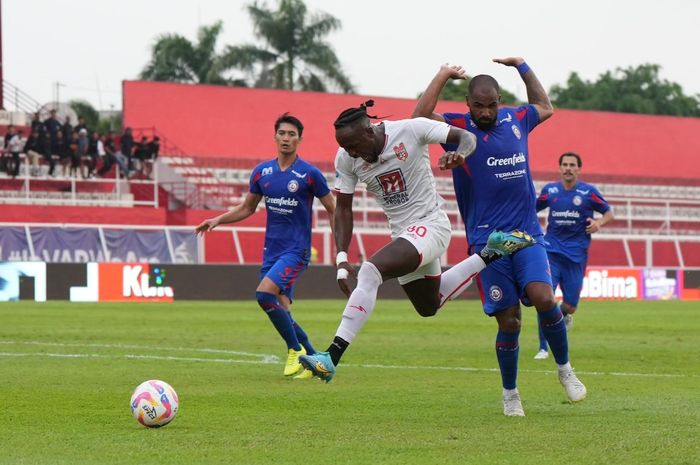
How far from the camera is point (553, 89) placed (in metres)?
93.5

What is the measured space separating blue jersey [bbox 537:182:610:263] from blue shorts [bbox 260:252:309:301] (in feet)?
13.9

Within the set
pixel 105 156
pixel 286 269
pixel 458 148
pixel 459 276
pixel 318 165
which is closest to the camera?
pixel 458 148

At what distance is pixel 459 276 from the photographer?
966 cm

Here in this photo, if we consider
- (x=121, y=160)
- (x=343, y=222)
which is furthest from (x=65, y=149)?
(x=343, y=222)

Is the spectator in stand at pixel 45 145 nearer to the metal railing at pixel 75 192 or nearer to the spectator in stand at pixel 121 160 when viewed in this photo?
the metal railing at pixel 75 192

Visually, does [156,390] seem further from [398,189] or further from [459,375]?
[459,375]

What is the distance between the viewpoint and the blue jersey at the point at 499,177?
941 centimetres

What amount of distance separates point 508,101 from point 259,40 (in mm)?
20212

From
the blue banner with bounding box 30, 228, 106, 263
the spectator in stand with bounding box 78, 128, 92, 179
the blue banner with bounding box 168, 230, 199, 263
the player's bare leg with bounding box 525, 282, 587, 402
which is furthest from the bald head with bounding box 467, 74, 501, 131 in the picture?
the spectator in stand with bounding box 78, 128, 92, 179

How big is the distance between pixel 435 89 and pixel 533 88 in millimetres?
871

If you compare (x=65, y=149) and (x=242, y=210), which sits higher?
(x=65, y=149)

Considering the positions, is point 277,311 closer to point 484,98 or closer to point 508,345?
point 508,345

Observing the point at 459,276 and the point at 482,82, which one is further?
the point at 459,276

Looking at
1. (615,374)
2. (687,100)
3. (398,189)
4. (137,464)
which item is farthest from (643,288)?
(687,100)
